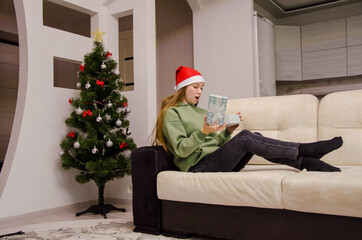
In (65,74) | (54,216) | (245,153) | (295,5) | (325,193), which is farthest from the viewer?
(65,74)

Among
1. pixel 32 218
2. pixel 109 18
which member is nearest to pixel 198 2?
pixel 109 18

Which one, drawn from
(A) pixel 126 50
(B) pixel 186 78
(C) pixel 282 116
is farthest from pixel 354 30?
(B) pixel 186 78

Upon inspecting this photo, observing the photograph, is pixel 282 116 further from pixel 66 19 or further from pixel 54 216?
pixel 66 19

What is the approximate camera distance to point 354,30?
5.11 meters

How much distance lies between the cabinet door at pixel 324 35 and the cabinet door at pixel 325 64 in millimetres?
80

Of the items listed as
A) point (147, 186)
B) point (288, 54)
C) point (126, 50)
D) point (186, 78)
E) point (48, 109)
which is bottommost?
point (147, 186)

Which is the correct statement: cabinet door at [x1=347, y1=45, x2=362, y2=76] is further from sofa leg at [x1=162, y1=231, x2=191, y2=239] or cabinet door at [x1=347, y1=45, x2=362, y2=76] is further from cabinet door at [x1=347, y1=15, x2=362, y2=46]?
sofa leg at [x1=162, y1=231, x2=191, y2=239]

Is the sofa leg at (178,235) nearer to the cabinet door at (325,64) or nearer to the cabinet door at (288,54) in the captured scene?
the cabinet door at (288,54)

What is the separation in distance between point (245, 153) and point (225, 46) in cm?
207

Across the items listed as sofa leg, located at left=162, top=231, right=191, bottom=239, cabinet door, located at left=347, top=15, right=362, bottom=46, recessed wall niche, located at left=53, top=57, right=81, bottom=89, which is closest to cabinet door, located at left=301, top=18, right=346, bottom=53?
cabinet door, located at left=347, top=15, right=362, bottom=46

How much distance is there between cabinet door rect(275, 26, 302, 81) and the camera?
18.0 feet

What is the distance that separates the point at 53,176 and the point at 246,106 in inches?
74.2

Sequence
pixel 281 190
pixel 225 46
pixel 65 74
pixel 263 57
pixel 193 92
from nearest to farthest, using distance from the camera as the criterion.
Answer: pixel 281 190 < pixel 193 92 < pixel 225 46 < pixel 263 57 < pixel 65 74

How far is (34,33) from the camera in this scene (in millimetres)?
3158
